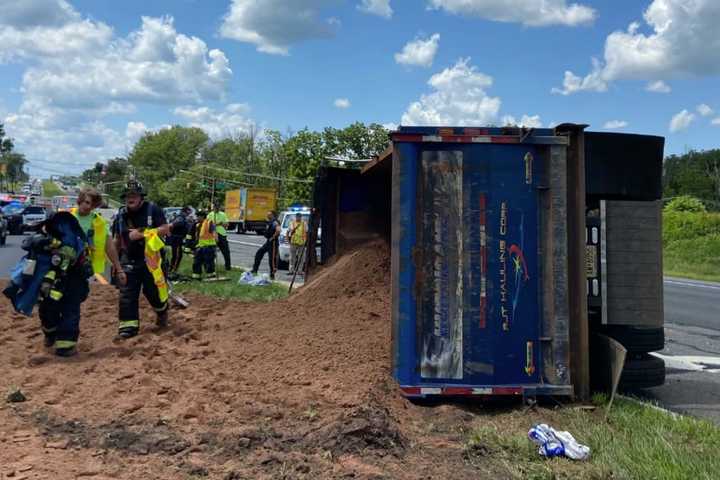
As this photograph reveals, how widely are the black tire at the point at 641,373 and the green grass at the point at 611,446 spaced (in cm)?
56

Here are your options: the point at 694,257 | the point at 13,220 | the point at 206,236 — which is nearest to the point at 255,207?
the point at 13,220

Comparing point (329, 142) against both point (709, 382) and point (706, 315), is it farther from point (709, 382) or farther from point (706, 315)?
point (709, 382)

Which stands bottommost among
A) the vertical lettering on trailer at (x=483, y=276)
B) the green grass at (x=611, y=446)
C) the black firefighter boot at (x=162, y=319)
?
Answer: the green grass at (x=611, y=446)

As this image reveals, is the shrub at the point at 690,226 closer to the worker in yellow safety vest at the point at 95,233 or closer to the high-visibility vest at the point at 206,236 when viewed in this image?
the high-visibility vest at the point at 206,236

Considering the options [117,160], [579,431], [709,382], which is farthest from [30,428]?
[117,160]

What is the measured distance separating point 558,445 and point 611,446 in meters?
0.37

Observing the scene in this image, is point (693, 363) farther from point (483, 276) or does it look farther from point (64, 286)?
point (64, 286)

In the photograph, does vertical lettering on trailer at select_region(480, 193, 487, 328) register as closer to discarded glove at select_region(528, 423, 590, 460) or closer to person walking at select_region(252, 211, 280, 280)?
discarded glove at select_region(528, 423, 590, 460)

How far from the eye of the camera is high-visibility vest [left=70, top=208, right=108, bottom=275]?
7.10 meters

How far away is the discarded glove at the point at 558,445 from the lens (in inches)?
160

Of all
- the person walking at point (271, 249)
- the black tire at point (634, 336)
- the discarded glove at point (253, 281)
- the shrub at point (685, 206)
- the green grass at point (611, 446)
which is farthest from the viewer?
the shrub at point (685, 206)

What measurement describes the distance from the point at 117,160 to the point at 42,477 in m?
144

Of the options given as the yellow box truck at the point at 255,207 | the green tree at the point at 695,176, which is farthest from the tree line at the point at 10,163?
the green tree at the point at 695,176

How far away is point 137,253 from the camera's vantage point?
752 centimetres
